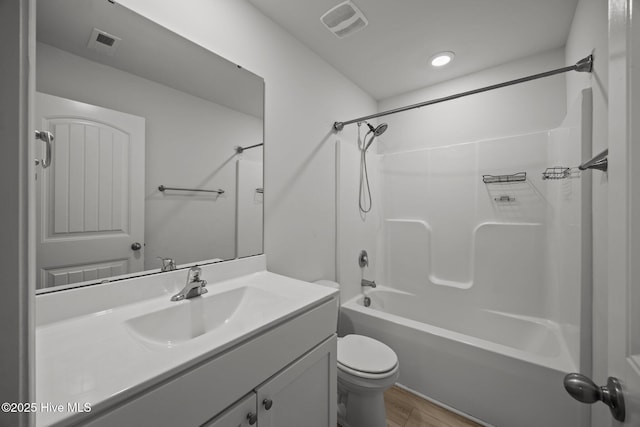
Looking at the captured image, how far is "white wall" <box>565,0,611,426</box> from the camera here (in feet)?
3.11

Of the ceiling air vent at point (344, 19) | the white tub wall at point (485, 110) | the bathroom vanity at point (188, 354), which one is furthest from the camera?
the white tub wall at point (485, 110)

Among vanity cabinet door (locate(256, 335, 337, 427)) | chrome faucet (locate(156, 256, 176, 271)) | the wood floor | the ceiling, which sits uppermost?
the ceiling

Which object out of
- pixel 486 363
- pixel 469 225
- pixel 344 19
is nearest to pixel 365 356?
pixel 486 363

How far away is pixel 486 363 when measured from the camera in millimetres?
1413

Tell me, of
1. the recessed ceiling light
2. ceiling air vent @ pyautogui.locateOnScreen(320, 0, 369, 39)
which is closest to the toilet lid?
ceiling air vent @ pyautogui.locateOnScreen(320, 0, 369, 39)

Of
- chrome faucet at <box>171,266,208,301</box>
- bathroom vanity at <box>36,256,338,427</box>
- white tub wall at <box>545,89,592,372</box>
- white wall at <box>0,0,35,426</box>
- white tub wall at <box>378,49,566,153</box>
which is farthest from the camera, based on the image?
white tub wall at <box>378,49,566,153</box>

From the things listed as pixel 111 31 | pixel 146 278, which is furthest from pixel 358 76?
pixel 146 278

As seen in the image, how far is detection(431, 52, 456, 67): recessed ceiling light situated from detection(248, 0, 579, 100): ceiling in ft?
0.13

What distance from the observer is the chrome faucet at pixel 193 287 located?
102 centimetres

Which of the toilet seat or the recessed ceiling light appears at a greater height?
the recessed ceiling light

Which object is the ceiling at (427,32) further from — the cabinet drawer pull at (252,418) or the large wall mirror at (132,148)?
the cabinet drawer pull at (252,418)

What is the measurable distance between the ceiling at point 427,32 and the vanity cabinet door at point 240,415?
189 cm

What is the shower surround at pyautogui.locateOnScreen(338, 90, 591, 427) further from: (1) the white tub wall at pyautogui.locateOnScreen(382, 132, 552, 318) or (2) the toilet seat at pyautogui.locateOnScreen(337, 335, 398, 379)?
(2) the toilet seat at pyautogui.locateOnScreen(337, 335, 398, 379)

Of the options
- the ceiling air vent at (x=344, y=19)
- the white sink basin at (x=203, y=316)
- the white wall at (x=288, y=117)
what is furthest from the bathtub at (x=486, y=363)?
the ceiling air vent at (x=344, y=19)
